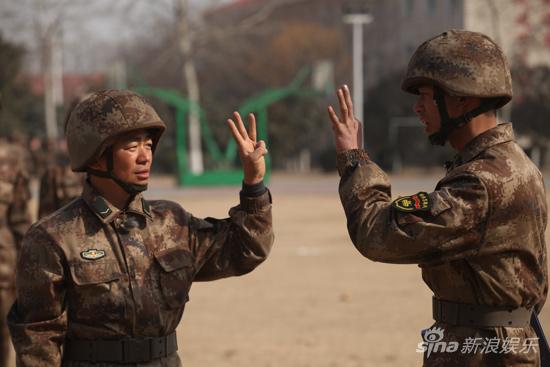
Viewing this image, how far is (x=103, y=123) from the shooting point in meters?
4.08

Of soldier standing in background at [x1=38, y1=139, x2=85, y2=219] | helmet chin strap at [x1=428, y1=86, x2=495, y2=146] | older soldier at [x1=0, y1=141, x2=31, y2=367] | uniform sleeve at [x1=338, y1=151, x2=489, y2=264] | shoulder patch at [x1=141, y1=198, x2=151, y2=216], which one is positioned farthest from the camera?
soldier standing in background at [x1=38, y1=139, x2=85, y2=219]

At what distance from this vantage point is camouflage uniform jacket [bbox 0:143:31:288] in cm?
764

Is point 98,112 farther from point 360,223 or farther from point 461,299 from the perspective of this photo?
point 461,299

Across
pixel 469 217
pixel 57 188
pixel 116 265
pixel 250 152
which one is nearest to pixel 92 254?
pixel 116 265

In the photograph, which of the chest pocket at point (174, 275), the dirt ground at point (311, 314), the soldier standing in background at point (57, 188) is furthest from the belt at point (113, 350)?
the dirt ground at point (311, 314)

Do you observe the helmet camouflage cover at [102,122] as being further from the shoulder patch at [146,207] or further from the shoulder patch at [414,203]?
the shoulder patch at [414,203]

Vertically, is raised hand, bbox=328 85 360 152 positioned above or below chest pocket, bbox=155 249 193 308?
above

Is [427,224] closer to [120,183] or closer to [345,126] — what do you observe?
[345,126]

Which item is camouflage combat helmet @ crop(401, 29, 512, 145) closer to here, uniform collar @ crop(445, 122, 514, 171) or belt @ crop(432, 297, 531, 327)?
uniform collar @ crop(445, 122, 514, 171)

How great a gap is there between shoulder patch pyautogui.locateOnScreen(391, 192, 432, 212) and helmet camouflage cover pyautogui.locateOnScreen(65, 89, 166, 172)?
3.25 feet

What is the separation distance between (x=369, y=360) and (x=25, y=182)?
3.01m

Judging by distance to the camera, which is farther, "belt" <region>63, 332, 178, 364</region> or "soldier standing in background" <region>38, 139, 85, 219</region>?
"soldier standing in background" <region>38, 139, 85, 219</region>

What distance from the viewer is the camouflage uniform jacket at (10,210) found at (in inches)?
301

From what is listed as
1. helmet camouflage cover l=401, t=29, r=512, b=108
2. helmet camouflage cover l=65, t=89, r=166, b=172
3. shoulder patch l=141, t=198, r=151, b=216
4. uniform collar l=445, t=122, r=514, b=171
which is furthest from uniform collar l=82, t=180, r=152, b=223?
uniform collar l=445, t=122, r=514, b=171
